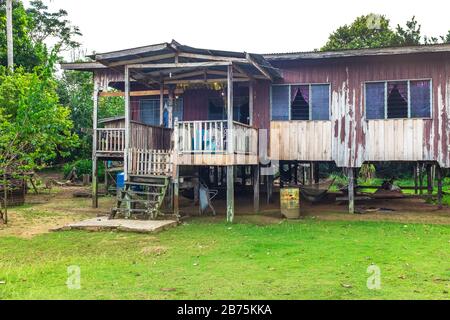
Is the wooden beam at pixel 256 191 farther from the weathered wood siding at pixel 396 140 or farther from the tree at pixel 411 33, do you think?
the tree at pixel 411 33

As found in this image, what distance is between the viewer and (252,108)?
1451cm

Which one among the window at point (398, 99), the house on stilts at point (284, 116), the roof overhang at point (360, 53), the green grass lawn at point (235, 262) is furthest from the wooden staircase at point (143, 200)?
the window at point (398, 99)

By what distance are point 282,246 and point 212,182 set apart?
1098cm

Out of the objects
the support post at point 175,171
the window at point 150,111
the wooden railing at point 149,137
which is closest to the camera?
the support post at point 175,171

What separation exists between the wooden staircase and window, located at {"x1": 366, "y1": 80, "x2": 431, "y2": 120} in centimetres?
676

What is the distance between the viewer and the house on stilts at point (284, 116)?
12.4 metres

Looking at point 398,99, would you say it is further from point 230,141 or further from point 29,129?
point 29,129

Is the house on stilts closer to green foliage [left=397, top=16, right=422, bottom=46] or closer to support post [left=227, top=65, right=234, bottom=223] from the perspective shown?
support post [left=227, top=65, right=234, bottom=223]

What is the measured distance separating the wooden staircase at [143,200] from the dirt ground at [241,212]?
146 centimetres

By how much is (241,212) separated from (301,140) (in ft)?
9.83

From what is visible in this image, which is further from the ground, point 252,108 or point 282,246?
point 252,108

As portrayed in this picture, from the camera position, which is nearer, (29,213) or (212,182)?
(29,213)
